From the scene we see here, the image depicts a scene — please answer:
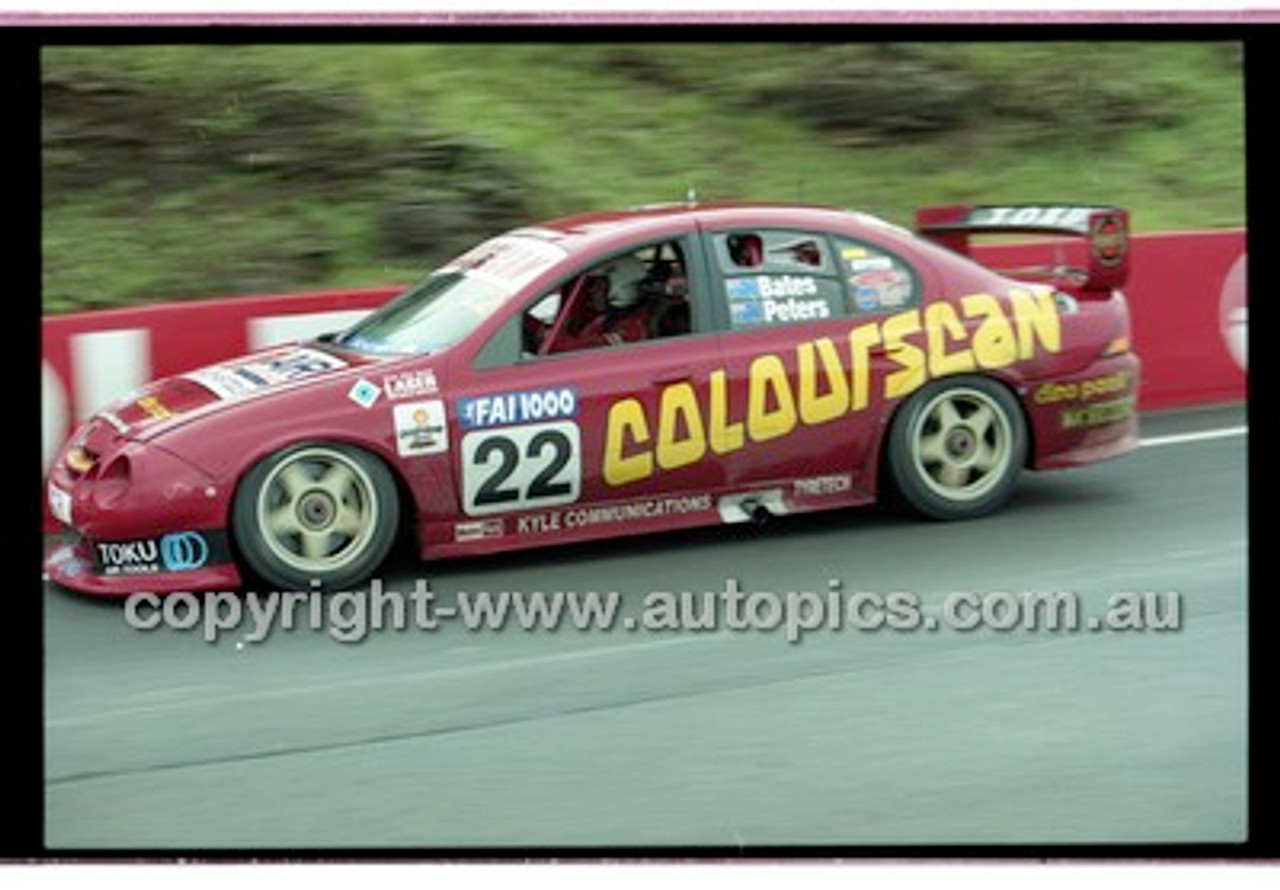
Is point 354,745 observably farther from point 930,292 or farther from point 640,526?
point 930,292

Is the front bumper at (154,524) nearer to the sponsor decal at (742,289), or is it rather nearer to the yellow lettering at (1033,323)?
the sponsor decal at (742,289)

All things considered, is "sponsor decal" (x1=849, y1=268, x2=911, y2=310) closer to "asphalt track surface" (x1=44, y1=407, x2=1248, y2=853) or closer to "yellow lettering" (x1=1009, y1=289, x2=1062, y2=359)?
"yellow lettering" (x1=1009, y1=289, x2=1062, y2=359)

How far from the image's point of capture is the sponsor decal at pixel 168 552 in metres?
7.37

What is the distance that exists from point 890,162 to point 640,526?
11.8 ft

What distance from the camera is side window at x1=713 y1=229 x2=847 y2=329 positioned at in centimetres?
802

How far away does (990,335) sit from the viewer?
8352mm

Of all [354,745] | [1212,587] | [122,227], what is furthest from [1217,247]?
[354,745]

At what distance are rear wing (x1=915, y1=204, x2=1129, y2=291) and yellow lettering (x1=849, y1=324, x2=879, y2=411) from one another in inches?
38.5

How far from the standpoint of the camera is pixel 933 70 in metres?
8.41

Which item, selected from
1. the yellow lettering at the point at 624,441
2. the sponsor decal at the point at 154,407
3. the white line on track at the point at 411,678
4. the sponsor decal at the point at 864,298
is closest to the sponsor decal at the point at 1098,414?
the sponsor decal at the point at 864,298

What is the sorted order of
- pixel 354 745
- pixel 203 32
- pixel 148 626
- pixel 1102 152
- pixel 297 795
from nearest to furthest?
pixel 203 32, pixel 297 795, pixel 354 745, pixel 148 626, pixel 1102 152

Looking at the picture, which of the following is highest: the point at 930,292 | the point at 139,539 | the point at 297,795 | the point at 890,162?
the point at 890,162

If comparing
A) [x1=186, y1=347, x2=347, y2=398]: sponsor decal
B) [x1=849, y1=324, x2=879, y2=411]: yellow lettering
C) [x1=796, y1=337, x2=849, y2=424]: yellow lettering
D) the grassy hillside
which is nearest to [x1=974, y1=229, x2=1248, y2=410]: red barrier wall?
the grassy hillside

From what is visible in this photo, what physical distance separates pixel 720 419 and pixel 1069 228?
1.68 metres
